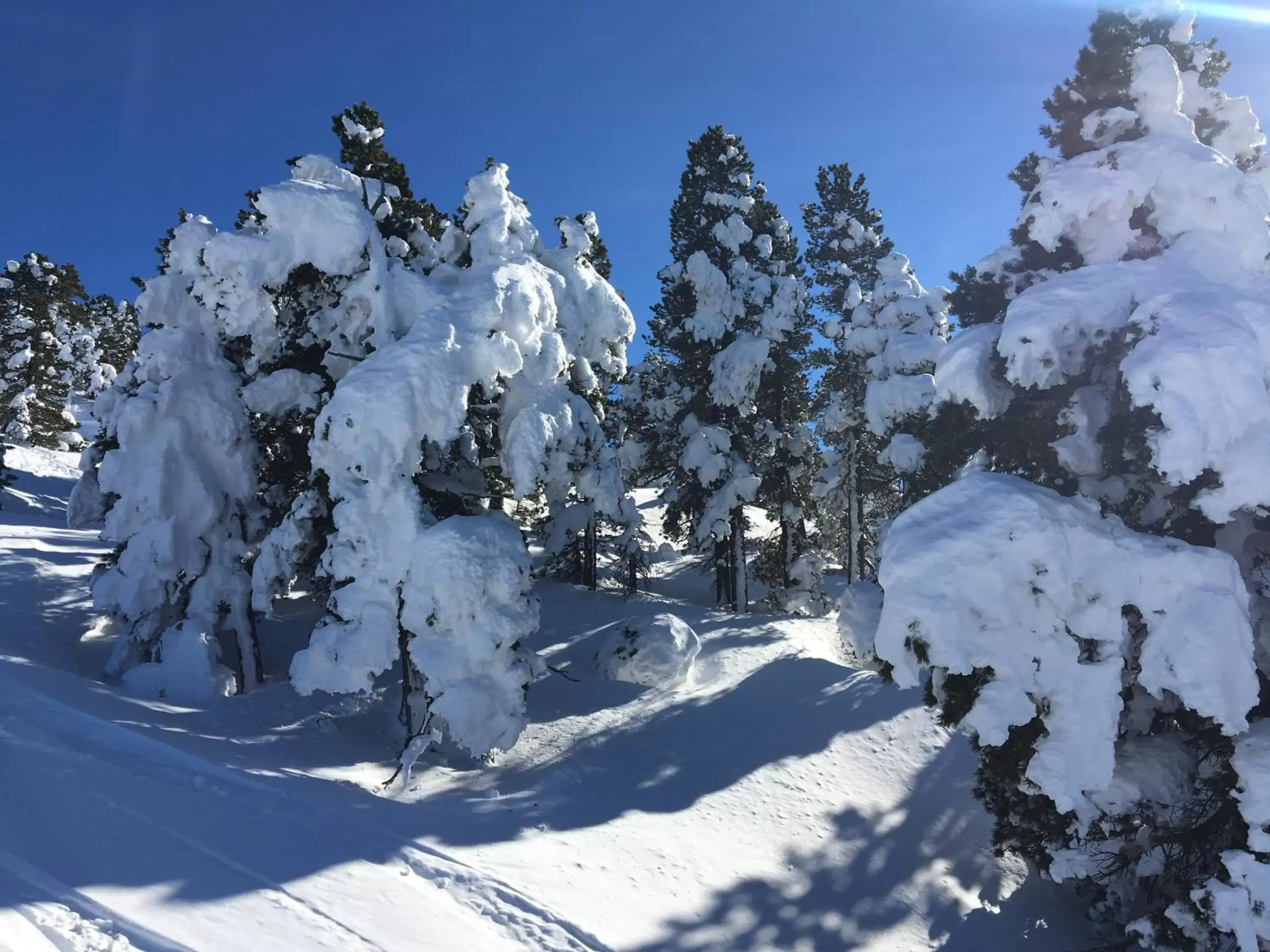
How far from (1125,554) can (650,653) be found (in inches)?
417

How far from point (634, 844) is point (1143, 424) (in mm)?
8469

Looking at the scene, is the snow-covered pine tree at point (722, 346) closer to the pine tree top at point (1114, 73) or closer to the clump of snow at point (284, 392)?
the pine tree top at point (1114, 73)

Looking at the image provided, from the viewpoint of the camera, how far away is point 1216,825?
7785 millimetres

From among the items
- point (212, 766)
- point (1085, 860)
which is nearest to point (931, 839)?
point (1085, 860)

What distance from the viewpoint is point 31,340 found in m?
35.6

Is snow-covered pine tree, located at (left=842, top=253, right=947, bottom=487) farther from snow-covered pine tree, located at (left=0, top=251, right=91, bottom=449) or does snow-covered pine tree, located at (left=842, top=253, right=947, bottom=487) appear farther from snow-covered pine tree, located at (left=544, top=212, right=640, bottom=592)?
snow-covered pine tree, located at (left=0, top=251, right=91, bottom=449)

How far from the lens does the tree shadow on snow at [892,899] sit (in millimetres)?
9031

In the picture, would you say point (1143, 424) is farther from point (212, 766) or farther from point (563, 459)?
point (212, 766)

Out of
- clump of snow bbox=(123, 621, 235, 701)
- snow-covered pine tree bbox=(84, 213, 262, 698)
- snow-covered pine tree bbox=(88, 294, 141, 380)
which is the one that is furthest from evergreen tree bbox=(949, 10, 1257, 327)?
snow-covered pine tree bbox=(88, 294, 141, 380)

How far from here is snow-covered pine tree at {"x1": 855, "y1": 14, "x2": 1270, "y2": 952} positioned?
24.7 feet

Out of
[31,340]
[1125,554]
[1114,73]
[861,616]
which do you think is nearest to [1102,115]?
[1114,73]

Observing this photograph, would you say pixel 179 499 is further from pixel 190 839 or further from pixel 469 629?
pixel 190 839

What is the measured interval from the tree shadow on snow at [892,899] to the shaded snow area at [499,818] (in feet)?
Answer: 0.14

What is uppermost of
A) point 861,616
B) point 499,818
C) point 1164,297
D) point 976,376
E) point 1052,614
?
point 1164,297
